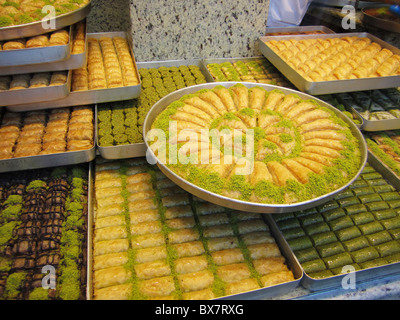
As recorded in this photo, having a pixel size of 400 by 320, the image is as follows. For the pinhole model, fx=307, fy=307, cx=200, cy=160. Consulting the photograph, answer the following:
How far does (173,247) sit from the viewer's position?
3.29m

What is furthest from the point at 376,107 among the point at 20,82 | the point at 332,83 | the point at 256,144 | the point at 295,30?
the point at 20,82

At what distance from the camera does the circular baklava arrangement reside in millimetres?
2922

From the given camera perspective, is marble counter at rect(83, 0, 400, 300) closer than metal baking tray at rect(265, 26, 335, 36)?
Yes

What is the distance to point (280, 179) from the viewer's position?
9.82ft

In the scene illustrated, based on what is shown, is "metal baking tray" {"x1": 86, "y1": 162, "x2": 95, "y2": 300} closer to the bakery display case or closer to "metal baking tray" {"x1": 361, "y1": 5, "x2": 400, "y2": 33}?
the bakery display case

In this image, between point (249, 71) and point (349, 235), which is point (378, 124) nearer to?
point (349, 235)

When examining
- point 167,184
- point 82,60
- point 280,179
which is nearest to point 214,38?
point 82,60

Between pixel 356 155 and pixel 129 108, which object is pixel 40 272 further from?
pixel 356 155

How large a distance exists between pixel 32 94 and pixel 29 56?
44cm

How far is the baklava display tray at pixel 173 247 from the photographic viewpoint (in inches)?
117

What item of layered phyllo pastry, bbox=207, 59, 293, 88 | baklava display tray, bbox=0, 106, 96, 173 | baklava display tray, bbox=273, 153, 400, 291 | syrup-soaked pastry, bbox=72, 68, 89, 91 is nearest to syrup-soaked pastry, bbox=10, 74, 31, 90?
syrup-soaked pastry, bbox=72, 68, 89, 91

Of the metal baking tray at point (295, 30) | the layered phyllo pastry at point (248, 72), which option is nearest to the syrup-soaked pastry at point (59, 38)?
the layered phyllo pastry at point (248, 72)

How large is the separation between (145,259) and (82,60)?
270 centimetres

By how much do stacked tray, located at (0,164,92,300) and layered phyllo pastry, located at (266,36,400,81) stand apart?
370 cm
